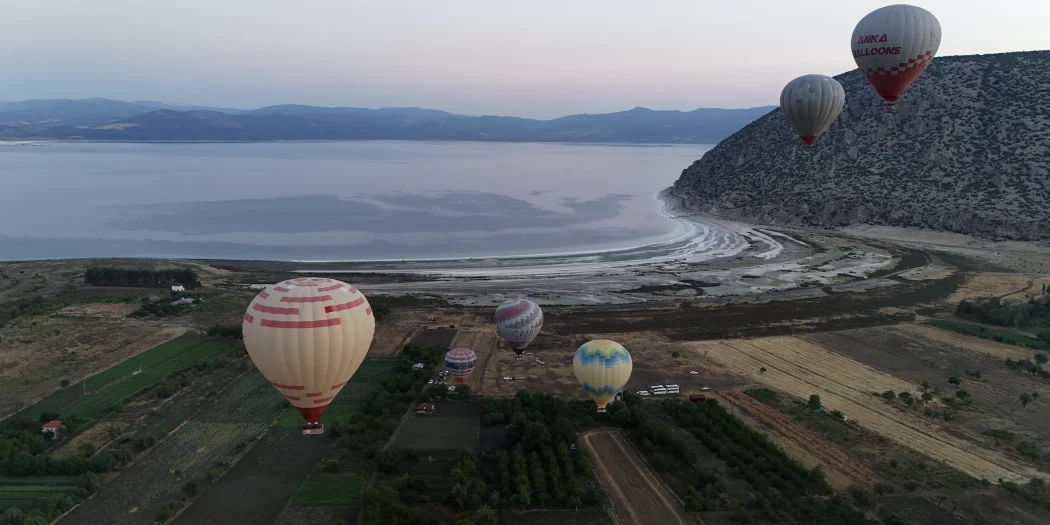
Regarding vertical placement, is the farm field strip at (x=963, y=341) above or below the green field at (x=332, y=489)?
above

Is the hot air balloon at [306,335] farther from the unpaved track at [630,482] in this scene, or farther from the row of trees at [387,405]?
the unpaved track at [630,482]

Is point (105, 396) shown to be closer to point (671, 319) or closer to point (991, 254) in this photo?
point (671, 319)

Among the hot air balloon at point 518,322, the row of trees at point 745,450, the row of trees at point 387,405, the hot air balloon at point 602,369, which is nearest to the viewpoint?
the row of trees at point 745,450

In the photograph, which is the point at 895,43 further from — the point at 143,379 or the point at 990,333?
the point at 143,379

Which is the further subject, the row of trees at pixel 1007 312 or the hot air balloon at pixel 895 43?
the row of trees at pixel 1007 312

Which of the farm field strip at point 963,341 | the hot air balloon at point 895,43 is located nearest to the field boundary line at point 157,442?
the hot air balloon at point 895,43

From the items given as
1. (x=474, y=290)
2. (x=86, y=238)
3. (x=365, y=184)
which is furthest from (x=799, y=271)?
(x=365, y=184)

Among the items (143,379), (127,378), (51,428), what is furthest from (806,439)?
(127,378)
